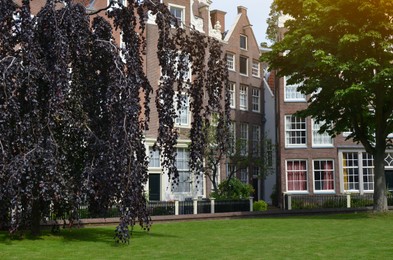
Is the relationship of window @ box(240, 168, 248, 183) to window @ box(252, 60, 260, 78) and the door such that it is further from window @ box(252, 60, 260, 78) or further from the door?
the door

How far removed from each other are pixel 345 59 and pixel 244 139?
17808 millimetres

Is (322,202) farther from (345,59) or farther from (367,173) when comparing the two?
(345,59)

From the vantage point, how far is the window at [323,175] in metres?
45.2

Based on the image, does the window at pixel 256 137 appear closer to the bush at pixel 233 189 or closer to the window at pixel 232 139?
the window at pixel 232 139

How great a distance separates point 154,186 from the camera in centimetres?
3856

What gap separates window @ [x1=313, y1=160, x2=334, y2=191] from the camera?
148 feet

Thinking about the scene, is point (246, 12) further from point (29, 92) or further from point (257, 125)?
point (29, 92)

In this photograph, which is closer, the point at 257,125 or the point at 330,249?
the point at 330,249

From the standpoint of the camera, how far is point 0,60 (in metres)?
13.5

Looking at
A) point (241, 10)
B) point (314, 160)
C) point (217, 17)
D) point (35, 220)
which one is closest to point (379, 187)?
point (314, 160)

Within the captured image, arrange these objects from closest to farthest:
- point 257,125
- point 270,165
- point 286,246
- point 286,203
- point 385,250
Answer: point 385,250
point 286,246
point 286,203
point 270,165
point 257,125

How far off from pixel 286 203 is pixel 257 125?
42.2 ft

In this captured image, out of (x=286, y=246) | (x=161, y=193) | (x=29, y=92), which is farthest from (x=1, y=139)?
(x=161, y=193)

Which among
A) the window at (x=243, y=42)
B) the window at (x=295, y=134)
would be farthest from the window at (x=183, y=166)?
the window at (x=243, y=42)
